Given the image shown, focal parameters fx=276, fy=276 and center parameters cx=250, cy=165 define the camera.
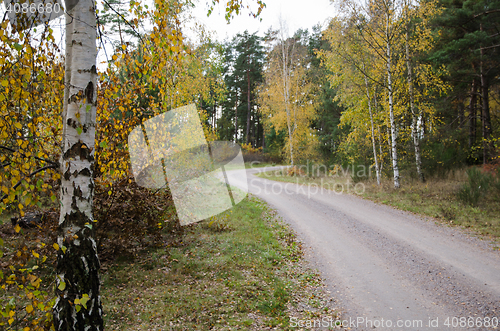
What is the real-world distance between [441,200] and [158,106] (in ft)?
35.0

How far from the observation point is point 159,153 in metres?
6.16

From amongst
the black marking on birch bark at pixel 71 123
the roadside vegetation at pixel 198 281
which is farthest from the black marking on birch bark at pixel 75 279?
the black marking on birch bark at pixel 71 123

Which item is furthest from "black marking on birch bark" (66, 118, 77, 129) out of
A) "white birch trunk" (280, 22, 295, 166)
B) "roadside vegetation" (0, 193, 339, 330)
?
"white birch trunk" (280, 22, 295, 166)

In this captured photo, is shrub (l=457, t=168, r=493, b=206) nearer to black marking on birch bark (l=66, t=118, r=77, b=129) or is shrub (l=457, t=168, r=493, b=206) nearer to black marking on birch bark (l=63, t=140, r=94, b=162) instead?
black marking on birch bark (l=63, t=140, r=94, b=162)

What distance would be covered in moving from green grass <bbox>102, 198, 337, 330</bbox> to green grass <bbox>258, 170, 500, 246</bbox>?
16.7ft

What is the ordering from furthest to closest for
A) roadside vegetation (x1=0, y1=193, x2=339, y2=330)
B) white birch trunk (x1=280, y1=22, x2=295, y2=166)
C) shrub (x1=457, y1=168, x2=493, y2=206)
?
1. white birch trunk (x1=280, y1=22, x2=295, y2=166)
2. shrub (x1=457, y1=168, x2=493, y2=206)
3. roadside vegetation (x1=0, y1=193, x2=339, y2=330)

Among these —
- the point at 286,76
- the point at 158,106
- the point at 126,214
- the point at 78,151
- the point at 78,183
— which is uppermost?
the point at 286,76

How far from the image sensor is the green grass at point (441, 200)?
816cm

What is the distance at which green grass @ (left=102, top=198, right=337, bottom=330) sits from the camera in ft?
13.8

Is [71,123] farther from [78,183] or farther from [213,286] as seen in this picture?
[213,286]

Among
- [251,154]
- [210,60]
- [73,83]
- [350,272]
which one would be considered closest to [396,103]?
[210,60]

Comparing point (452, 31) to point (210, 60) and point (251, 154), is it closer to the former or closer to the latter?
point (210, 60)

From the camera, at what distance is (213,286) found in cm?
530

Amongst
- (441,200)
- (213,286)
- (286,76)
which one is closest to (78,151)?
(213,286)
